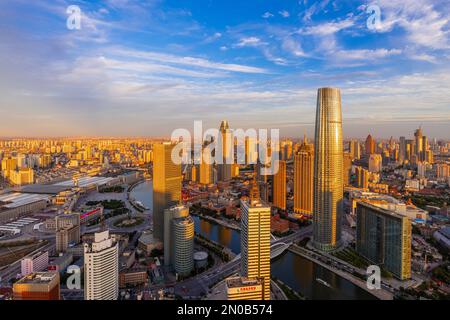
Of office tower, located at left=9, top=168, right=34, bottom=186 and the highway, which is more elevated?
office tower, located at left=9, top=168, right=34, bottom=186

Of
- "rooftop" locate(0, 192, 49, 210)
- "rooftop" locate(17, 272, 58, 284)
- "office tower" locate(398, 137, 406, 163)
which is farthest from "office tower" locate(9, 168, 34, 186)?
"office tower" locate(398, 137, 406, 163)

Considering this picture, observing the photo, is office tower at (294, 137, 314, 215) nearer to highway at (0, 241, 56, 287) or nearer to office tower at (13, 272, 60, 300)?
highway at (0, 241, 56, 287)

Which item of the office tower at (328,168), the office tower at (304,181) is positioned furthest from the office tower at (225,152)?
the office tower at (328,168)

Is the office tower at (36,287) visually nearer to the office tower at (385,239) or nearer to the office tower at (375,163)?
the office tower at (385,239)
